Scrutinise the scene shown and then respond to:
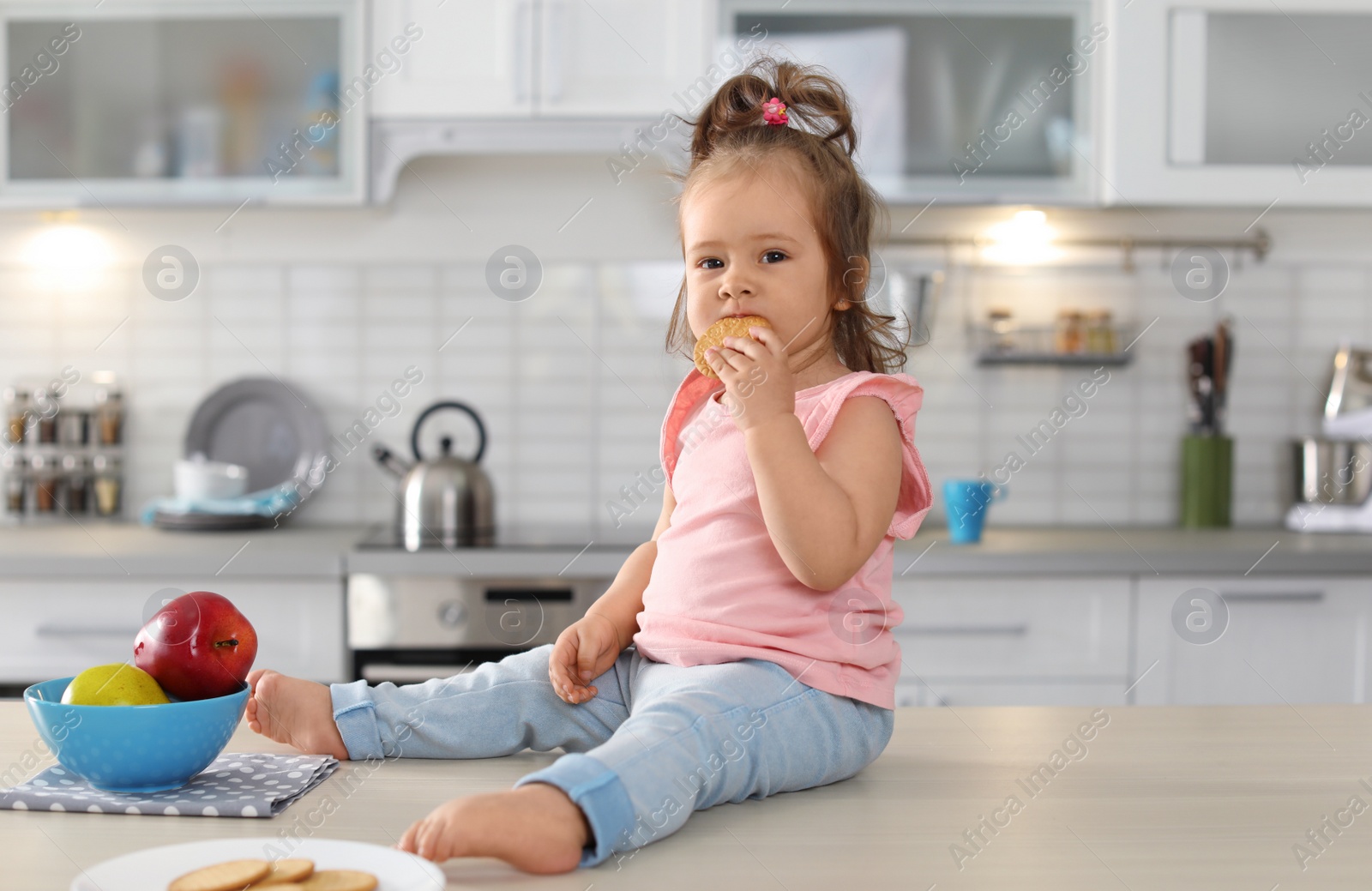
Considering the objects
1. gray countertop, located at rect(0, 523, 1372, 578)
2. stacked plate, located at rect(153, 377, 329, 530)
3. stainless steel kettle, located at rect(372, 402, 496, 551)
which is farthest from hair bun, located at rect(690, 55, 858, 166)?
stacked plate, located at rect(153, 377, 329, 530)

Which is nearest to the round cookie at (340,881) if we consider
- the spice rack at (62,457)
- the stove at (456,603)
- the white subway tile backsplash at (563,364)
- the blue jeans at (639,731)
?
the blue jeans at (639,731)

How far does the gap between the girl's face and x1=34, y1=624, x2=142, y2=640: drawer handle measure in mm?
1439

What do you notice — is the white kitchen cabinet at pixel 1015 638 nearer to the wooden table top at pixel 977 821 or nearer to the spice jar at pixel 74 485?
the wooden table top at pixel 977 821

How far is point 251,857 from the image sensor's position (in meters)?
0.65

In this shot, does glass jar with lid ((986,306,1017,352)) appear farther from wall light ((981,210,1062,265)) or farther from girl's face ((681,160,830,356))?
girl's face ((681,160,830,356))

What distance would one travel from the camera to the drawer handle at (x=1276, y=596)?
208 centimetres

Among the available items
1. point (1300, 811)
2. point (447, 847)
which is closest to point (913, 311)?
point (1300, 811)

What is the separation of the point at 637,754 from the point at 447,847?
141mm

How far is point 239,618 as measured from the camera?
0.85m

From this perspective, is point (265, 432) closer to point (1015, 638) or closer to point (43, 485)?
point (43, 485)

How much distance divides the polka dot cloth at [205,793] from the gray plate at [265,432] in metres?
1.72

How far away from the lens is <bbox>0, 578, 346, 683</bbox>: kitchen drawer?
2.02m

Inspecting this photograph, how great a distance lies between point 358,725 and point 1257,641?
1721 mm

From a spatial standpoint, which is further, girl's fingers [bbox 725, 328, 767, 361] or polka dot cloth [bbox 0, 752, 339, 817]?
girl's fingers [bbox 725, 328, 767, 361]
